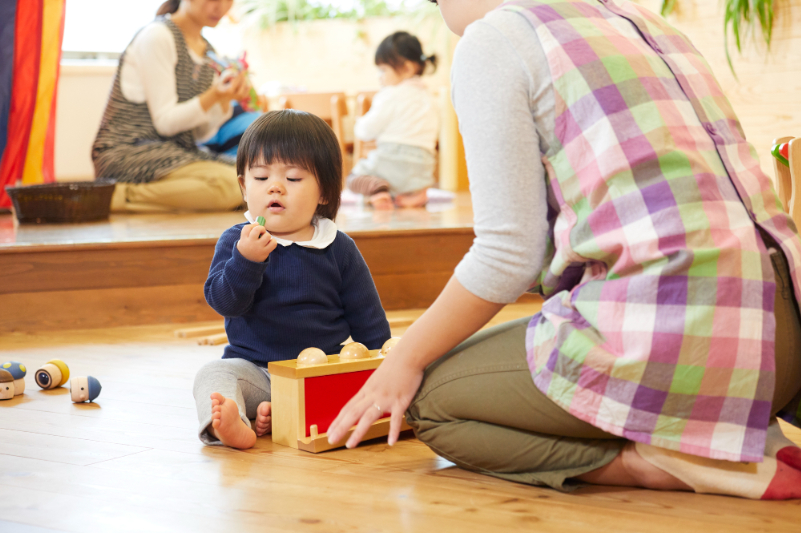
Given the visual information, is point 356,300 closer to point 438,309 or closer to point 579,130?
point 438,309

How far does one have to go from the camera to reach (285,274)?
1199mm

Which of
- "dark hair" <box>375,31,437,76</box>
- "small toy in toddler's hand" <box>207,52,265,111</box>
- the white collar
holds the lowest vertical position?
the white collar

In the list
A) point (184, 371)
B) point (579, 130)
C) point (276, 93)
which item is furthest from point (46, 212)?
point (276, 93)

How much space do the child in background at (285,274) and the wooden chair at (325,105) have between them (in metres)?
3.52

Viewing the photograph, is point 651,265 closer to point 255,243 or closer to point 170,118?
point 255,243

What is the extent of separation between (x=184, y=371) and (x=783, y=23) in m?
2.09

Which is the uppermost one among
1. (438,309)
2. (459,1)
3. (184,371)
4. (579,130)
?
(459,1)

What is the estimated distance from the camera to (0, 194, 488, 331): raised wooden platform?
6.31 ft

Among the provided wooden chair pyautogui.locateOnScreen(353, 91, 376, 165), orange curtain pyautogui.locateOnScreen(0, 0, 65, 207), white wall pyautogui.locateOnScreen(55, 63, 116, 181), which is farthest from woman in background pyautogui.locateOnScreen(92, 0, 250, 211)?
wooden chair pyautogui.locateOnScreen(353, 91, 376, 165)

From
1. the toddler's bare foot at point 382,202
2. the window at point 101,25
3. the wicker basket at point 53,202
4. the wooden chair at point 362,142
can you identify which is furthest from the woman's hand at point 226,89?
the window at point 101,25

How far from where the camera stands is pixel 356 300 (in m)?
1.26

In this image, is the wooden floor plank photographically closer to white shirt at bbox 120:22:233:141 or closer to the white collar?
the white collar

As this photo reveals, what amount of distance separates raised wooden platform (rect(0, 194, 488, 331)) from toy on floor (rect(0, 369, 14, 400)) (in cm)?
65

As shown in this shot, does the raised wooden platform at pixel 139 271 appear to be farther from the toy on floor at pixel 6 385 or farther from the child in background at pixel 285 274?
the child in background at pixel 285 274
